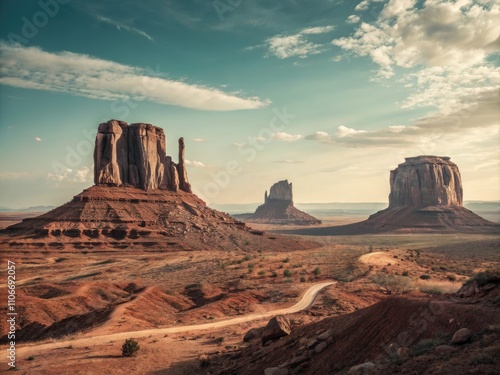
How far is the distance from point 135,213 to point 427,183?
135 m

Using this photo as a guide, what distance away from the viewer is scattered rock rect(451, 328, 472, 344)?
11172mm

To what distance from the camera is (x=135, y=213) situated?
84.2 m

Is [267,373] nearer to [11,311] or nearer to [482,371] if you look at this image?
[482,371]

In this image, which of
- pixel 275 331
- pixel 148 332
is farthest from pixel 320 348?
pixel 148 332

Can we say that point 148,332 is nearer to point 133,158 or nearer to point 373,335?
point 373,335

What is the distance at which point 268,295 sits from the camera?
36.0m

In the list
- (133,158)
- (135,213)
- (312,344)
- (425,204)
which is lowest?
(312,344)

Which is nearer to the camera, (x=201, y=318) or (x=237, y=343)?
(x=237, y=343)

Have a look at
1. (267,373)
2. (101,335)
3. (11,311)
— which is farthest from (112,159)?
(267,373)

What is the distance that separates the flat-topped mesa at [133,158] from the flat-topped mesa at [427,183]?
113946mm

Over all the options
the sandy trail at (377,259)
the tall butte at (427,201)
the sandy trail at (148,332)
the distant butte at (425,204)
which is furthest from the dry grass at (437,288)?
the tall butte at (427,201)

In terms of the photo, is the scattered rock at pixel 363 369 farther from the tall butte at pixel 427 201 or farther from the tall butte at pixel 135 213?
the tall butte at pixel 427 201

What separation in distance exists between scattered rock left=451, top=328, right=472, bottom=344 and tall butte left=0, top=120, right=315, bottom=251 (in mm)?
68905

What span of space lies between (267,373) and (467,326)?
708 cm
